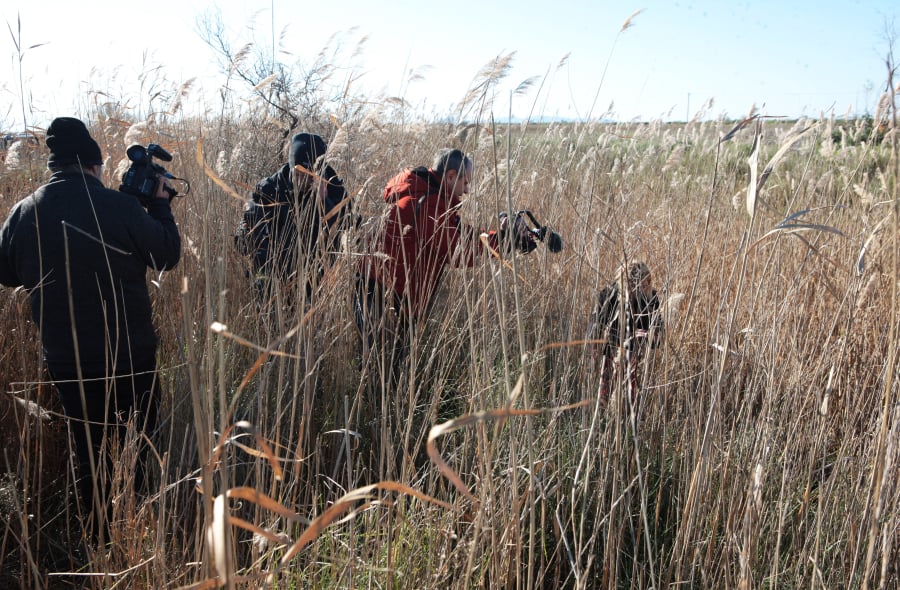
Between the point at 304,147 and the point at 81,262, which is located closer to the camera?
the point at 81,262

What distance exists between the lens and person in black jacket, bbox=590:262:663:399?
4.18ft

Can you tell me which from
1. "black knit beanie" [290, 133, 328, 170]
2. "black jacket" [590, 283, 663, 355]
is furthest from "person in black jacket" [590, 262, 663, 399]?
"black knit beanie" [290, 133, 328, 170]

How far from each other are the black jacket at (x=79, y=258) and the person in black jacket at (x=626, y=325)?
58.8 inches

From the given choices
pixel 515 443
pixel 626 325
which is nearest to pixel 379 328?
pixel 626 325

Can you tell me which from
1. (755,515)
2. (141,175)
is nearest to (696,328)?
(755,515)

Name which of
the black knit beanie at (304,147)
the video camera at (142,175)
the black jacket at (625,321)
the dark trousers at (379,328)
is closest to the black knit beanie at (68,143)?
the video camera at (142,175)

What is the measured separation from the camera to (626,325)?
4.46ft

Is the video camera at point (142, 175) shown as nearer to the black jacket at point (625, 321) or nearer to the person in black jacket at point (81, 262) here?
the person in black jacket at point (81, 262)

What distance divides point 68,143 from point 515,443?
6.07ft

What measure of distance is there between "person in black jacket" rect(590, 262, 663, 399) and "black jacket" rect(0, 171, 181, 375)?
1.49 metres

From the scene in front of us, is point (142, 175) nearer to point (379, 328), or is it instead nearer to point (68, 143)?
point (68, 143)

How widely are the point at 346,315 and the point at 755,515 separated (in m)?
1.57

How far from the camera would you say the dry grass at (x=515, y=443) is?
1127 mm

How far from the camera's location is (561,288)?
2.56 m
